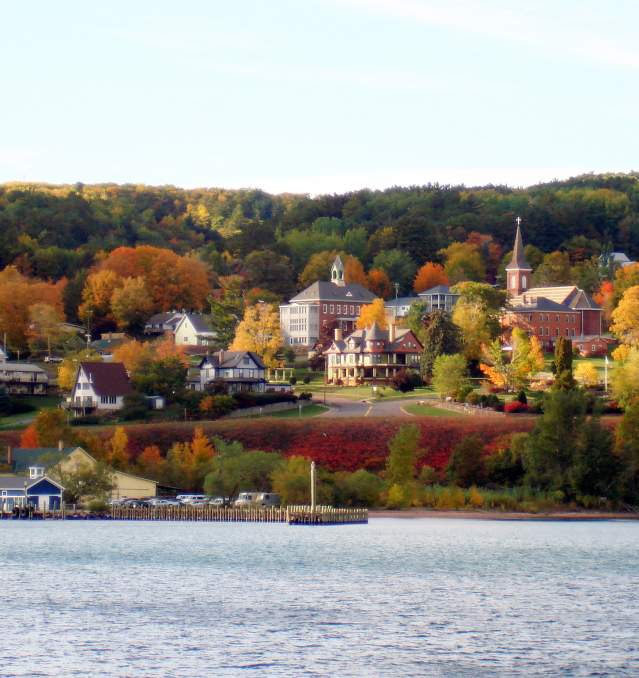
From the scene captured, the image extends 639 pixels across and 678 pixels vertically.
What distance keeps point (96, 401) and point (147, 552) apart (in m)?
63.7

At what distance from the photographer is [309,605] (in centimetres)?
5922

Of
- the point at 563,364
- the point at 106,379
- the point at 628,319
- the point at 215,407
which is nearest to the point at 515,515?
the point at 563,364

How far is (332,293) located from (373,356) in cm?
3398

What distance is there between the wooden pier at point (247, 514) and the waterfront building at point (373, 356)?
174 feet

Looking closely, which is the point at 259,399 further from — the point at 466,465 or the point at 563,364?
the point at 466,465

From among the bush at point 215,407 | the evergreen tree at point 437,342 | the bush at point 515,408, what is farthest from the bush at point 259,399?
the bush at point 515,408

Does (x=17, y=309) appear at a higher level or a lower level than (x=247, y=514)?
higher

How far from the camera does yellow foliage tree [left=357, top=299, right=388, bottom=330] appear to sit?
180 metres

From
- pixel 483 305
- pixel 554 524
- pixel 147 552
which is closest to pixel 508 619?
pixel 147 552

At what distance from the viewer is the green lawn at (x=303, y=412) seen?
13462 centimetres

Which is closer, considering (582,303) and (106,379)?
(106,379)

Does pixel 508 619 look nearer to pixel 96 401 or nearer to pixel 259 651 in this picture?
pixel 259 651

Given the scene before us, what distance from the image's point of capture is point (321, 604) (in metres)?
59.5

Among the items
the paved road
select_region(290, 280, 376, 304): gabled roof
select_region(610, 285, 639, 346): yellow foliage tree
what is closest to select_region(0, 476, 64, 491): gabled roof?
the paved road
